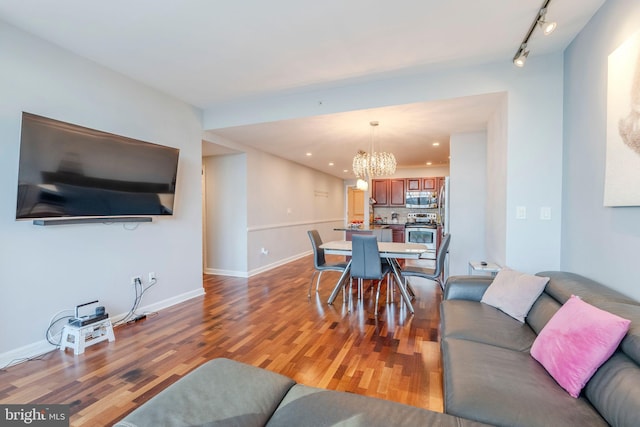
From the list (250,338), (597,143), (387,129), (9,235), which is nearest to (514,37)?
(597,143)

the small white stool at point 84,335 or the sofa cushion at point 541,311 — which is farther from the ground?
the sofa cushion at point 541,311

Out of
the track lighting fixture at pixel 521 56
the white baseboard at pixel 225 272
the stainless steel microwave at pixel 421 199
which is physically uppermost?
the track lighting fixture at pixel 521 56

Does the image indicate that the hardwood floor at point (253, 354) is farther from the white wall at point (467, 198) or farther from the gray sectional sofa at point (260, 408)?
the white wall at point (467, 198)

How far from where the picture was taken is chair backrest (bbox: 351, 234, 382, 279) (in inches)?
133

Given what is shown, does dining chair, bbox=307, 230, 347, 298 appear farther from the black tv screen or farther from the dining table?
the black tv screen

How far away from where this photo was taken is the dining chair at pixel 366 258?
133 inches

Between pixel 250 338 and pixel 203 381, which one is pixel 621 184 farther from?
pixel 250 338

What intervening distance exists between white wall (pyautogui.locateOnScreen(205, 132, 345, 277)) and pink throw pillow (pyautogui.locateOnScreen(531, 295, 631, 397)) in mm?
4316

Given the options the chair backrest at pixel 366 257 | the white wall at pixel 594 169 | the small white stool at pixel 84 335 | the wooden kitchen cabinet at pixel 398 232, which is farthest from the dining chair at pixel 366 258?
the wooden kitchen cabinet at pixel 398 232

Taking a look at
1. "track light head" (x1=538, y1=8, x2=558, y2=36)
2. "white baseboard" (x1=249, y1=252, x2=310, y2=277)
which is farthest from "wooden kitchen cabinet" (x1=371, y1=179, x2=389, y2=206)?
"track light head" (x1=538, y1=8, x2=558, y2=36)

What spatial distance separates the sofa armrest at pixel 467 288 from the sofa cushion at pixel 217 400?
1815 mm

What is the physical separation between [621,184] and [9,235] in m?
4.29

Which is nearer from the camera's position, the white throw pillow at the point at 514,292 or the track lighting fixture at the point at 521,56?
the white throw pillow at the point at 514,292

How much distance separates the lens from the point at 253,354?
2410 millimetres
